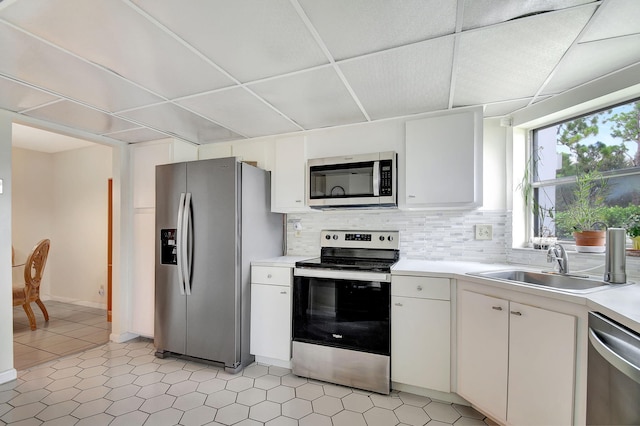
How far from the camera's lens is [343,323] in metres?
2.29

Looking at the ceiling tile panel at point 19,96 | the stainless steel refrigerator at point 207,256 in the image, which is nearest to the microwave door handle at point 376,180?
the stainless steel refrigerator at point 207,256

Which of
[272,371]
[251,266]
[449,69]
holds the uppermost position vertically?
[449,69]

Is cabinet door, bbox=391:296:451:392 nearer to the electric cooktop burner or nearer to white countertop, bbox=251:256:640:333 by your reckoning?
white countertop, bbox=251:256:640:333

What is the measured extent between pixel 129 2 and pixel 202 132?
5.87ft

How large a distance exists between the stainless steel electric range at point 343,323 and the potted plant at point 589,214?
50.9 inches

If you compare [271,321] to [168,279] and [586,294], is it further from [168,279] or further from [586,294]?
[586,294]

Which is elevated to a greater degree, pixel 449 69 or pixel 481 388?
pixel 449 69

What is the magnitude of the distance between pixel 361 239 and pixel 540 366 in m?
1.57

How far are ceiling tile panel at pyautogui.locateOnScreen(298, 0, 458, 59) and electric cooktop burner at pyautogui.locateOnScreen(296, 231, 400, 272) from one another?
5.36ft

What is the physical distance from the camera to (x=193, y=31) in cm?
143

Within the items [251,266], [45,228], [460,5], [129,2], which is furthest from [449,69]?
[45,228]

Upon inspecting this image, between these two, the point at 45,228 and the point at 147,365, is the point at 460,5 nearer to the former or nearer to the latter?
the point at 147,365

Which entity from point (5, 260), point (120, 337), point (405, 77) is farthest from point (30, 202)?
point (405, 77)

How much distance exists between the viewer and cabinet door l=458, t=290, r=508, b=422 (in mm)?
1704
